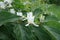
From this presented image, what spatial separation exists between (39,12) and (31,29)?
0.20m

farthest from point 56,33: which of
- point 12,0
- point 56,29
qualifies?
point 12,0

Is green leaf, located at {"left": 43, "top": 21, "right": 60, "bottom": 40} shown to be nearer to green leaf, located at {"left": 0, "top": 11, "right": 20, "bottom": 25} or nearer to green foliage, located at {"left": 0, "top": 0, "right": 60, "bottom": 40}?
green foliage, located at {"left": 0, "top": 0, "right": 60, "bottom": 40}

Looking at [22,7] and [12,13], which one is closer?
[12,13]

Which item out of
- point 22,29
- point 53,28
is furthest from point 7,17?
point 53,28

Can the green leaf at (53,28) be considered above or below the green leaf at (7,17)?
below

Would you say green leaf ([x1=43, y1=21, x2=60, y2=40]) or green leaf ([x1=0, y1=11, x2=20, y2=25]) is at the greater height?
green leaf ([x1=0, y1=11, x2=20, y2=25])

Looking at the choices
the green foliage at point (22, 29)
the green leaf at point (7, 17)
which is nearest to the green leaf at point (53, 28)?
the green foliage at point (22, 29)

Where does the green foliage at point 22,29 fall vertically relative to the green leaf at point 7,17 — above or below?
below

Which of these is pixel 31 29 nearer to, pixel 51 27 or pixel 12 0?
pixel 51 27

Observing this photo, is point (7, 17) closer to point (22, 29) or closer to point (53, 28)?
point (22, 29)

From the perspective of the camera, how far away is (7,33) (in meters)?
1.10

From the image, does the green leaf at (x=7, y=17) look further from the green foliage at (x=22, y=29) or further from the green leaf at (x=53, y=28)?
the green leaf at (x=53, y=28)

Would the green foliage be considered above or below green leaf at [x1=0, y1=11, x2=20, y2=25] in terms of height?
below

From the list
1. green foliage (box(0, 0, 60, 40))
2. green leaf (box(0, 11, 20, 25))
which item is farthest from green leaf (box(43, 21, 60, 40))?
green leaf (box(0, 11, 20, 25))
